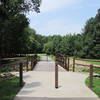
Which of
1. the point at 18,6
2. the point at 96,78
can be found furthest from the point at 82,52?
the point at 96,78

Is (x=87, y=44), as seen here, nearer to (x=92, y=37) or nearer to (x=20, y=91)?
(x=92, y=37)

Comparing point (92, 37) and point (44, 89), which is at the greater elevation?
point (92, 37)

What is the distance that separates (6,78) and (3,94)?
14.9ft

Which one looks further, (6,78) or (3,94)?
(6,78)

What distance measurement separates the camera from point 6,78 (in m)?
14.4

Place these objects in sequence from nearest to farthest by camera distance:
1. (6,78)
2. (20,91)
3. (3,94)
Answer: (3,94), (20,91), (6,78)

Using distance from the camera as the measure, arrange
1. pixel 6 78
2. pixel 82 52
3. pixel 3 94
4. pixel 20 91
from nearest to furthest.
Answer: pixel 3 94, pixel 20 91, pixel 6 78, pixel 82 52

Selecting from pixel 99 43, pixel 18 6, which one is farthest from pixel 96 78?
pixel 99 43

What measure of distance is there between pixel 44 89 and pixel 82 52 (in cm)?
5878

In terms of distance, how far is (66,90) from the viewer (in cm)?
1087

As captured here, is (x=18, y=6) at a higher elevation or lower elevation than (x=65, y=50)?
higher

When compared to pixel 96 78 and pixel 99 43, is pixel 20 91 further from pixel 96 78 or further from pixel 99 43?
pixel 99 43

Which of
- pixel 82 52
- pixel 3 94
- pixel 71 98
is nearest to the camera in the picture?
pixel 71 98

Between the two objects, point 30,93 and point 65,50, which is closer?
point 30,93
